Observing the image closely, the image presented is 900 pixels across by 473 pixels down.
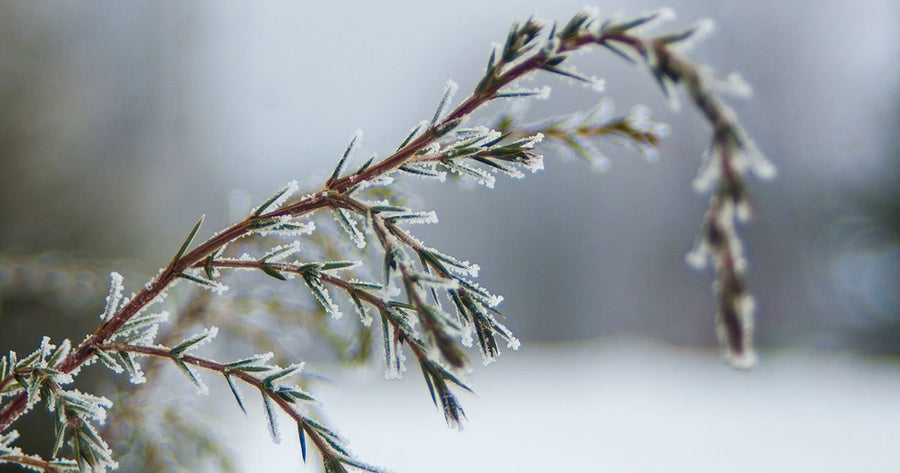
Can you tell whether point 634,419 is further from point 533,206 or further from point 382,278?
point 533,206

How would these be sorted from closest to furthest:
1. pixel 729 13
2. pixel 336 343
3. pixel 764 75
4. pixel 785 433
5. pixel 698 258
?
pixel 698 258, pixel 336 343, pixel 785 433, pixel 764 75, pixel 729 13

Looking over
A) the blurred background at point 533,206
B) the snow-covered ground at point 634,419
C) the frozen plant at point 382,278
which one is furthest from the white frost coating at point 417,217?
the snow-covered ground at point 634,419

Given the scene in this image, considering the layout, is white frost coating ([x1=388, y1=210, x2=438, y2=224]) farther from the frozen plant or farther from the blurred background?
the blurred background

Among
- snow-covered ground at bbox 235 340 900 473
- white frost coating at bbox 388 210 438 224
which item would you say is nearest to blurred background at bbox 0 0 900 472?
snow-covered ground at bbox 235 340 900 473

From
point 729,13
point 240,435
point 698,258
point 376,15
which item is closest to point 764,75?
point 729,13

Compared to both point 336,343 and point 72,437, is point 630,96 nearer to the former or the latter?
point 336,343

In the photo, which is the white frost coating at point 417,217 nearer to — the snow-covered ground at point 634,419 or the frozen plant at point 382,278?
the frozen plant at point 382,278
